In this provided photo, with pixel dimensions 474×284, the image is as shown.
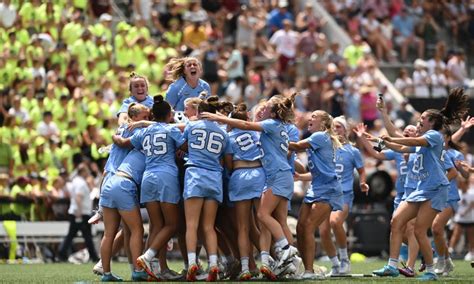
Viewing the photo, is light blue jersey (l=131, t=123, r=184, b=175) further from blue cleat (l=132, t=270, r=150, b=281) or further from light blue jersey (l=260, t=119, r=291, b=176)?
blue cleat (l=132, t=270, r=150, b=281)

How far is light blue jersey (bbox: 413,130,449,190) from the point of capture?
17.4 metres

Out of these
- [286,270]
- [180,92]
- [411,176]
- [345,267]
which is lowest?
[345,267]

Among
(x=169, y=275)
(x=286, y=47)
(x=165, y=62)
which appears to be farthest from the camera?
(x=286, y=47)

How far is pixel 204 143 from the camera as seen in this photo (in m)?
16.5

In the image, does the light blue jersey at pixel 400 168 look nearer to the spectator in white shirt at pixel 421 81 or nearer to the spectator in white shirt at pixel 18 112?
the spectator in white shirt at pixel 18 112

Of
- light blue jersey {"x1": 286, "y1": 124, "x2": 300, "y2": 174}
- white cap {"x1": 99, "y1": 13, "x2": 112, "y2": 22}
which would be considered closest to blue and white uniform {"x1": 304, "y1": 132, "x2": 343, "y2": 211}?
light blue jersey {"x1": 286, "y1": 124, "x2": 300, "y2": 174}

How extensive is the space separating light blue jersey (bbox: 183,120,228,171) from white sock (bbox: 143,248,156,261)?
3.62 ft

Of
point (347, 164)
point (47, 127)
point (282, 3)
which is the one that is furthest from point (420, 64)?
point (347, 164)

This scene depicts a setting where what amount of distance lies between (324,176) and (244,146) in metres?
1.60

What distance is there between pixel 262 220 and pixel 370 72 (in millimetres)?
15857

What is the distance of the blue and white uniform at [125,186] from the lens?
1661 centimetres

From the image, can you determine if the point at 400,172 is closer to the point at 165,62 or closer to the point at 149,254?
the point at 149,254

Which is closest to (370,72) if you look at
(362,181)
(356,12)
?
(356,12)

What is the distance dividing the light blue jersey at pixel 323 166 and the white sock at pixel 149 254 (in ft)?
8.40
